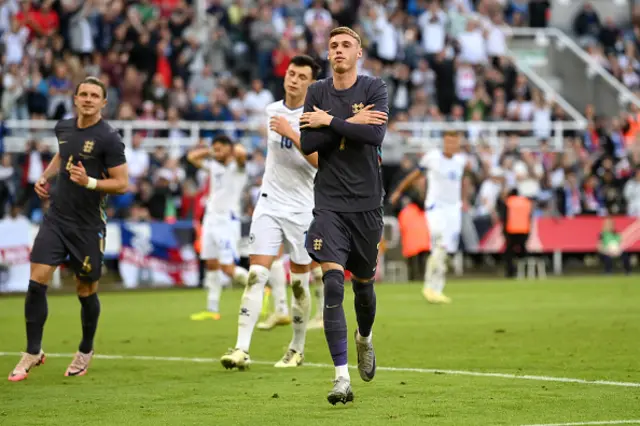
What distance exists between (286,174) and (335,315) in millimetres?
3165

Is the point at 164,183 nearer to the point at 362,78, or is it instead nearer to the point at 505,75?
the point at 505,75

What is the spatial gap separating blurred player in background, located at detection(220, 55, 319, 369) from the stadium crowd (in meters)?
14.8

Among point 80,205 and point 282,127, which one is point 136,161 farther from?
point 282,127

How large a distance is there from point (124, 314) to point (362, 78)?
10485 mm

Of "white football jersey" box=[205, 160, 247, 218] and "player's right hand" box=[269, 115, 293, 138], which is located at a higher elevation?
→ "player's right hand" box=[269, 115, 293, 138]

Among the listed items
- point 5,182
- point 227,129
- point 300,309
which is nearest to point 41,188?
point 300,309

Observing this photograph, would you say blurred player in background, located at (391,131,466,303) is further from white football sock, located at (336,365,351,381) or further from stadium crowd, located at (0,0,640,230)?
white football sock, located at (336,365,351,381)

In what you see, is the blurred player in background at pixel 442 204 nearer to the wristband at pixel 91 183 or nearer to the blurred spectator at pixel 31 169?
the blurred spectator at pixel 31 169

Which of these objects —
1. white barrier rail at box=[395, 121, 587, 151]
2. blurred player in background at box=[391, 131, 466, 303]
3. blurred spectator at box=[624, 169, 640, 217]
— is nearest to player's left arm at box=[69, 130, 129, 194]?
blurred player in background at box=[391, 131, 466, 303]

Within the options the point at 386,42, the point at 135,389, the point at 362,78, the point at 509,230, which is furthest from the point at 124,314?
the point at 386,42

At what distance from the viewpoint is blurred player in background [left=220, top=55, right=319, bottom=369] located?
38.2ft

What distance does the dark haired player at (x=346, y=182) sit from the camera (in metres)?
9.14

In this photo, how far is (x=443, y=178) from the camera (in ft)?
66.6

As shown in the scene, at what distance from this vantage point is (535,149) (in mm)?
33250
